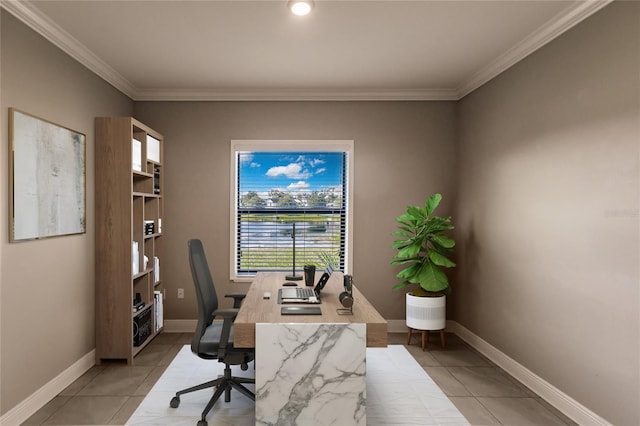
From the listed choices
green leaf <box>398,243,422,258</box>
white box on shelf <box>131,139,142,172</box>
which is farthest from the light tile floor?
white box on shelf <box>131,139,142,172</box>

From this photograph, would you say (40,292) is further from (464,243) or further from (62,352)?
(464,243)

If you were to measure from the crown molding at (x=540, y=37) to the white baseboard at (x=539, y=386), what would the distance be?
8.33ft

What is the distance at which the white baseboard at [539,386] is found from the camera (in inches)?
95.8

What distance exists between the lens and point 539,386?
2867 mm

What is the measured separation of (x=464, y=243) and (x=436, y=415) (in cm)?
206

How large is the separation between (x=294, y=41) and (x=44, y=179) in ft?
6.92

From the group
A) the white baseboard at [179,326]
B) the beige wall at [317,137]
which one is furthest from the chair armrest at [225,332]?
the white baseboard at [179,326]

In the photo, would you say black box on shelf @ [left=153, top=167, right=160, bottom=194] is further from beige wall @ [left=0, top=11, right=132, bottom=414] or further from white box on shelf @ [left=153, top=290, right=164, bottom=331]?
white box on shelf @ [left=153, top=290, right=164, bottom=331]

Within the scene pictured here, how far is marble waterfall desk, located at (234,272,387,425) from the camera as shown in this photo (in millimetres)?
2088

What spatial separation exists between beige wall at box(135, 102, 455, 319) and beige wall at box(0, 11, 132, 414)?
102 cm

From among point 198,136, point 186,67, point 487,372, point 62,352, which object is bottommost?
point 487,372

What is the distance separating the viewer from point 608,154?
227 cm

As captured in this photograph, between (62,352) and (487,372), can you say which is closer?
(62,352)

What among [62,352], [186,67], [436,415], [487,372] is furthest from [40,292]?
[487,372]
